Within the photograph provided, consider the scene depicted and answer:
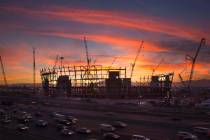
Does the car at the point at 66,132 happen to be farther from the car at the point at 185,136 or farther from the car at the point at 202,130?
the car at the point at 202,130

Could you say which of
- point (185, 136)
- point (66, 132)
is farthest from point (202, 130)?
point (66, 132)

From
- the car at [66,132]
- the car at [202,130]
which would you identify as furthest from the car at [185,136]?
the car at [66,132]

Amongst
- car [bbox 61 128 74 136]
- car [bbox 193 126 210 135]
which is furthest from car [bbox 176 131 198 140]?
car [bbox 61 128 74 136]

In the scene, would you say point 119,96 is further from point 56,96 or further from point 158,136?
point 158,136

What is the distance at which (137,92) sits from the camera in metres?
172

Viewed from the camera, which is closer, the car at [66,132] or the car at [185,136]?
the car at [185,136]

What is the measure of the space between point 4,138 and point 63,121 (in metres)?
17.6

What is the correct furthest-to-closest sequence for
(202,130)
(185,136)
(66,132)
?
(66,132), (202,130), (185,136)

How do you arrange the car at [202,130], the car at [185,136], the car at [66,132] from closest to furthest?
the car at [185,136] → the car at [202,130] → the car at [66,132]

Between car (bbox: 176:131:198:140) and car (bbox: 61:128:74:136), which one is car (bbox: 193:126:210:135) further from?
car (bbox: 61:128:74:136)

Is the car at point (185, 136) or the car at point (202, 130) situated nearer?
the car at point (185, 136)

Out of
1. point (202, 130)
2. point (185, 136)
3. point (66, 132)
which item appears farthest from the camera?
point (66, 132)

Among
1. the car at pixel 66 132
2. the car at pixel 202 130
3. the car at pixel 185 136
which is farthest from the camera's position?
the car at pixel 66 132

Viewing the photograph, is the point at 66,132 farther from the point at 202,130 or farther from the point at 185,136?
the point at 202,130
